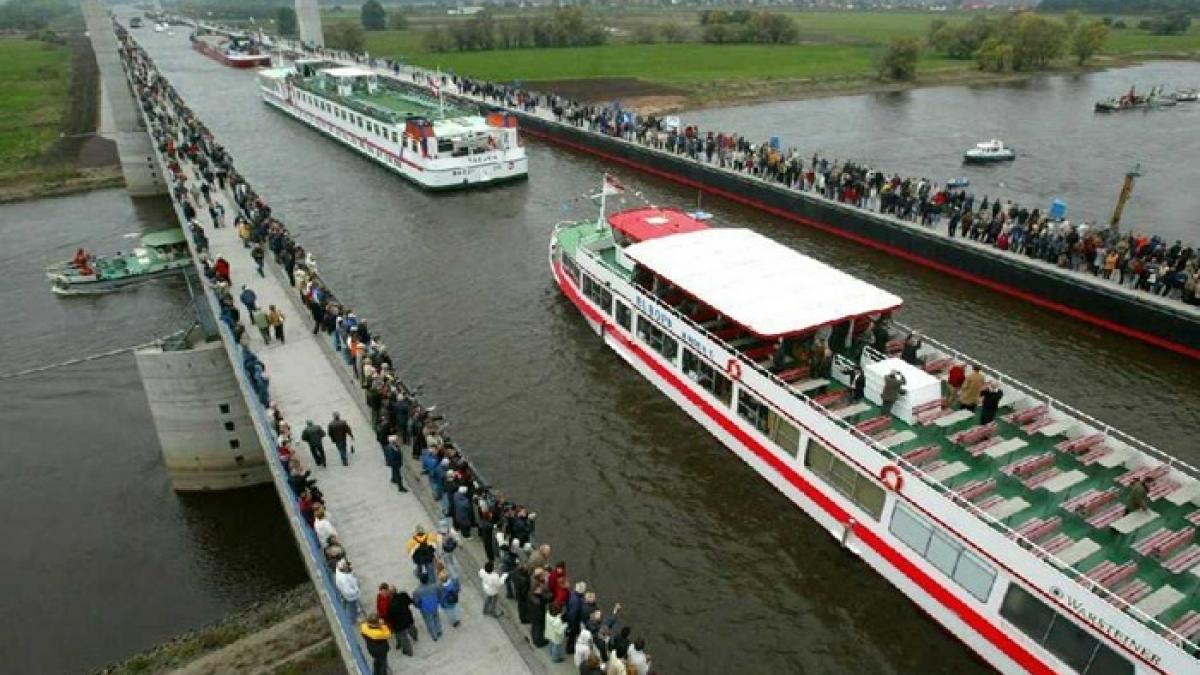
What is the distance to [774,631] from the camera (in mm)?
17109

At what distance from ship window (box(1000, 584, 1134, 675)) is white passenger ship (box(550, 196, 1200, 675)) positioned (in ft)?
0.08

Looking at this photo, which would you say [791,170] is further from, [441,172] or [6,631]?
[6,631]

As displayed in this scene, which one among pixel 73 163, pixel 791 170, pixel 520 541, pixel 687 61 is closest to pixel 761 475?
pixel 520 541

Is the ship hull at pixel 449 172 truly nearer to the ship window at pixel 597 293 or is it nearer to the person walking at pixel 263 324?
the ship window at pixel 597 293

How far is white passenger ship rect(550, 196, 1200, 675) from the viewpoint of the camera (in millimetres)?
14281

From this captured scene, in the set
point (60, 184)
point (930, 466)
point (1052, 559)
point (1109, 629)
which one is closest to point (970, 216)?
point (930, 466)

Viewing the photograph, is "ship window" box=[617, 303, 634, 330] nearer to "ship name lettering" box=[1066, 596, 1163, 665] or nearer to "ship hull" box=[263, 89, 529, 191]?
"ship name lettering" box=[1066, 596, 1163, 665]

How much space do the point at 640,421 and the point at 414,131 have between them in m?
30.4

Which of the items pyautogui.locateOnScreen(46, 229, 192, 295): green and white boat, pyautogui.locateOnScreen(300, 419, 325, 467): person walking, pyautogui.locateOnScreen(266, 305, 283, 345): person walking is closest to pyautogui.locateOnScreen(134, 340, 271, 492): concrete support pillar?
pyautogui.locateOnScreen(266, 305, 283, 345): person walking

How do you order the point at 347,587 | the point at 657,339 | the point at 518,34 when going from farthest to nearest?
the point at 518,34
the point at 657,339
the point at 347,587

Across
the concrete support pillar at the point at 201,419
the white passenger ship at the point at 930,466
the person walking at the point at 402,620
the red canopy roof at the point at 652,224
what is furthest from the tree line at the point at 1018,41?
the person walking at the point at 402,620

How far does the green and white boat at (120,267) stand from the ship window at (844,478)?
112 ft

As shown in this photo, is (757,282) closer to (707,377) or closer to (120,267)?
(707,377)

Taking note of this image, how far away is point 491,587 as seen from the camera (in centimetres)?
1387
